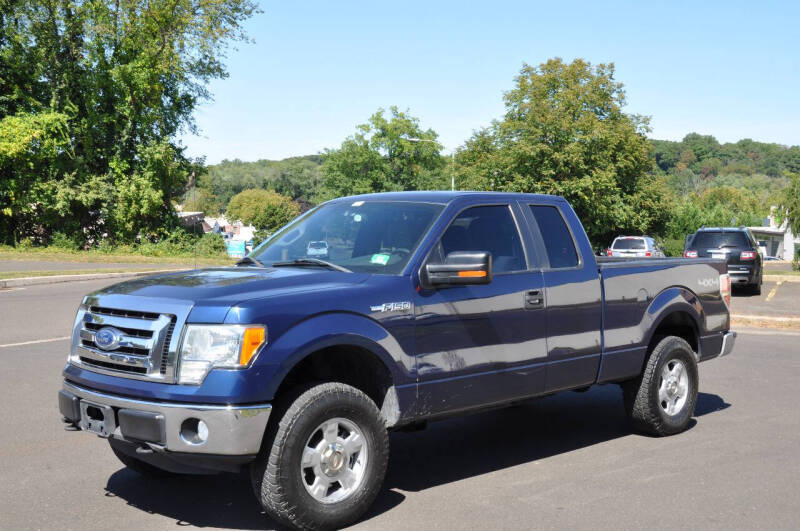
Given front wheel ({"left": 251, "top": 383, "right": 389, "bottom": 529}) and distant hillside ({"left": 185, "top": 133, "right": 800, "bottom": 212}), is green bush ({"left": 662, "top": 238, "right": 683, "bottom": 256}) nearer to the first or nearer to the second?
front wheel ({"left": 251, "top": 383, "right": 389, "bottom": 529})

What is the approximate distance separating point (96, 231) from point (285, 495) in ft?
132

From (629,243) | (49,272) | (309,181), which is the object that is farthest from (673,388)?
(309,181)

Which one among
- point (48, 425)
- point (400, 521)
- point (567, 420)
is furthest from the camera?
point (567, 420)

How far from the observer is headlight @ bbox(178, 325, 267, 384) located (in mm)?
4172

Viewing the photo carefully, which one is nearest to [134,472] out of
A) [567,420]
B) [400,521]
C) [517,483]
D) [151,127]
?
[400,521]

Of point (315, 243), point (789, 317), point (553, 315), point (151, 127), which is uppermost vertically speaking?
point (151, 127)

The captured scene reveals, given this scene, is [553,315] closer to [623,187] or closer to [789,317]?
[789,317]

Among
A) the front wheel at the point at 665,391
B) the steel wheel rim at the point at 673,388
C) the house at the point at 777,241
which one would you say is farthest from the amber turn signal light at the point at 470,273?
the house at the point at 777,241

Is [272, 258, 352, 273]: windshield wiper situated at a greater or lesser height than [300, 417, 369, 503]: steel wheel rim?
greater

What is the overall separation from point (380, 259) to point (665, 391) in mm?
3068

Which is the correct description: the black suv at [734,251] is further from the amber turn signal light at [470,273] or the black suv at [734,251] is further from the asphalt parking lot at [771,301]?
the amber turn signal light at [470,273]

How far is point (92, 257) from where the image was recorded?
34906mm

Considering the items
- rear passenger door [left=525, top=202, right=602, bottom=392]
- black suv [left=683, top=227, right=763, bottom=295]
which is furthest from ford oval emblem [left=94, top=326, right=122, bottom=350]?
black suv [left=683, top=227, right=763, bottom=295]

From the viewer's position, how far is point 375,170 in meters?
94.5
